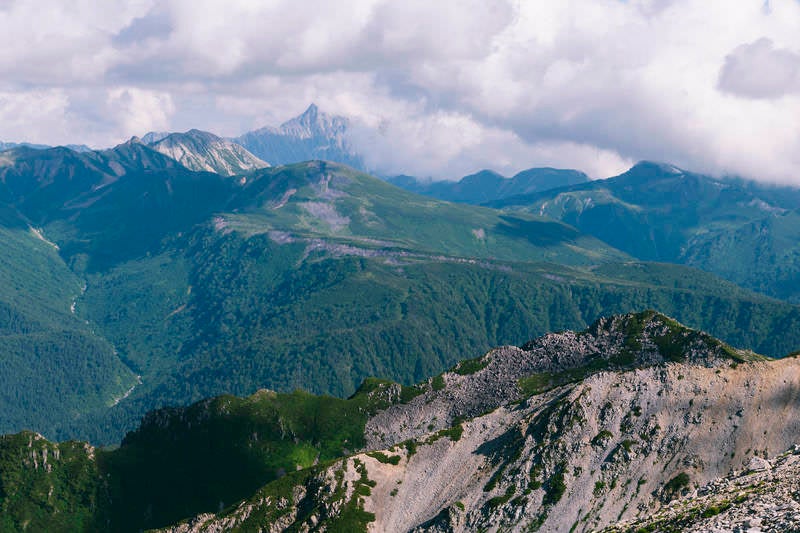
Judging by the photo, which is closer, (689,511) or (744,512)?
(744,512)

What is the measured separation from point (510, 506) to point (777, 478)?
270 feet

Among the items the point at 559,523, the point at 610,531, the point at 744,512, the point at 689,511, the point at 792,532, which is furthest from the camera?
the point at 559,523

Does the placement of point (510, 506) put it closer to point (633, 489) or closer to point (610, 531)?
point (633, 489)

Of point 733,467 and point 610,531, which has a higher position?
point 610,531

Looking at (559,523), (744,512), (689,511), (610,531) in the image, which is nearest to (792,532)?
(744,512)

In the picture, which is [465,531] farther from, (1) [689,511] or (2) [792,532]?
(2) [792,532]

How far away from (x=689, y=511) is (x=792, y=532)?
102 ft

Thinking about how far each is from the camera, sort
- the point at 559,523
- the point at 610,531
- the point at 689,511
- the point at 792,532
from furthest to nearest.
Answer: the point at 559,523, the point at 610,531, the point at 689,511, the point at 792,532

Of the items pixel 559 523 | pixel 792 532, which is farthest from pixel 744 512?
pixel 559 523

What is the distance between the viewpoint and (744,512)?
110 meters

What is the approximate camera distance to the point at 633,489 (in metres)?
198

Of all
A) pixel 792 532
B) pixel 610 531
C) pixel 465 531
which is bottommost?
pixel 465 531

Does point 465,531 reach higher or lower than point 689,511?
lower

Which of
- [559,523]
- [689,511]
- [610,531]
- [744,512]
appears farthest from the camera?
[559,523]
